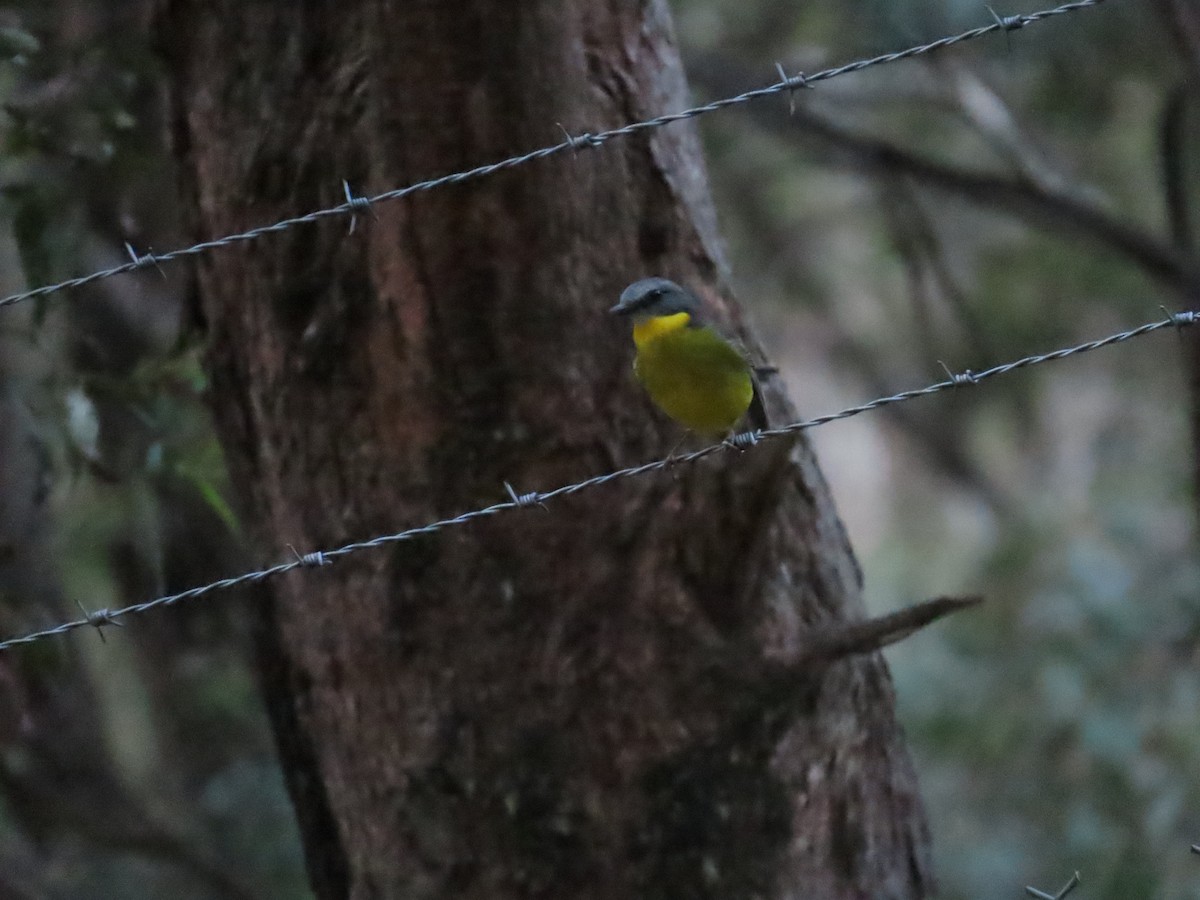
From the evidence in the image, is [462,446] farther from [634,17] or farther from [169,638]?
[169,638]

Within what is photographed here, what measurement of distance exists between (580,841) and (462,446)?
2.35ft

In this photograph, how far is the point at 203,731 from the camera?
5.27m

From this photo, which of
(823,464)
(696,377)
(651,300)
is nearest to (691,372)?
(696,377)

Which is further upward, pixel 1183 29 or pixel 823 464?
pixel 1183 29

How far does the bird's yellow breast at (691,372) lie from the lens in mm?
2324

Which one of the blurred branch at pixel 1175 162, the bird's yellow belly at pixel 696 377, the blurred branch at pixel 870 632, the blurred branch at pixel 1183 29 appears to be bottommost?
the blurred branch at pixel 870 632

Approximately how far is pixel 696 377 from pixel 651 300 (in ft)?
0.48

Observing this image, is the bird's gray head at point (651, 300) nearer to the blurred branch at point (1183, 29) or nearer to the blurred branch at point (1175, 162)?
the blurred branch at point (1183, 29)

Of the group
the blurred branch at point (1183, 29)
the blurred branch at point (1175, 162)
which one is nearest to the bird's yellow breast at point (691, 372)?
the blurred branch at point (1183, 29)

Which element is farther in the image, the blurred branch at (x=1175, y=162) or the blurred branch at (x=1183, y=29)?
the blurred branch at (x=1175, y=162)

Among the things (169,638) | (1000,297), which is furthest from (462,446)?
(1000,297)

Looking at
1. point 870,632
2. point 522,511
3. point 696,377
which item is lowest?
point 870,632

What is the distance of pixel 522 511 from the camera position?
2453mm

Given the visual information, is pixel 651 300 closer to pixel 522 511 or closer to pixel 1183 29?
pixel 522 511
